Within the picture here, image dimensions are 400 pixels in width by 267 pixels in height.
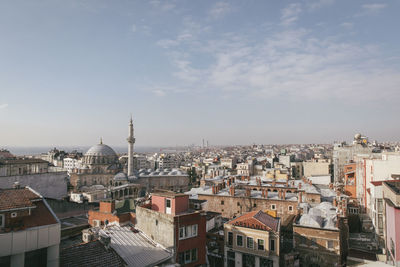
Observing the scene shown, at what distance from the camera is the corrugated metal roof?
38.1ft

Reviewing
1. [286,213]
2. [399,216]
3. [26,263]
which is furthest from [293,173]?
[26,263]

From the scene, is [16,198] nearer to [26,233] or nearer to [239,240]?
[26,233]

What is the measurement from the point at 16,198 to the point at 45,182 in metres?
19.4

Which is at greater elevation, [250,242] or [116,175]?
[250,242]

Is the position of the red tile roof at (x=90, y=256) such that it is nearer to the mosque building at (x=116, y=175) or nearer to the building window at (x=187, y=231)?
the building window at (x=187, y=231)

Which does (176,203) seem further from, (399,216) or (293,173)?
(293,173)

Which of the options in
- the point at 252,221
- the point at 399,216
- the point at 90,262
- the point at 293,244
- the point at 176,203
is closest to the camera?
the point at 90,262

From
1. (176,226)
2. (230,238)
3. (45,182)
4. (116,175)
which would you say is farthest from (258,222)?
(116,175)

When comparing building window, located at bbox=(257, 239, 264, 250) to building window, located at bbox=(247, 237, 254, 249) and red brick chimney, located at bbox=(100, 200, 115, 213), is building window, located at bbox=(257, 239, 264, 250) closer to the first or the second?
building window, located at bbox=(247, 237, 254, 249)

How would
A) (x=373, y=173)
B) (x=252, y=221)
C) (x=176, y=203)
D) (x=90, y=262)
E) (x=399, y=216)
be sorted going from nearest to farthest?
1. (x=90, y=262)
2. (x=399, y=216)
3. (x=176, y=203)
4. (x=252, y=221)
5. (x=373, y=173)

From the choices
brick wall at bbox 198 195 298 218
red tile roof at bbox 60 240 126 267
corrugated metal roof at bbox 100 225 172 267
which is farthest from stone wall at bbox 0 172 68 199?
red tile roof at bbox 60 240 126 267

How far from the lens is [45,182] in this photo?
27375 mm

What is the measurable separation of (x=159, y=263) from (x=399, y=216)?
11337 millimetres

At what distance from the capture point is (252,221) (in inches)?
682
